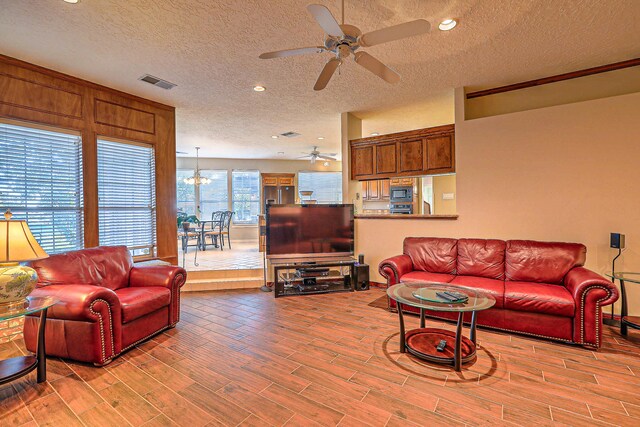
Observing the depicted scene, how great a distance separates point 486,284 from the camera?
319 centimetres

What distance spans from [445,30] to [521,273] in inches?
105

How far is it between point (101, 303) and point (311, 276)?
2661 mm

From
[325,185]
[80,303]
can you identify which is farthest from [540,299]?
[325,185]

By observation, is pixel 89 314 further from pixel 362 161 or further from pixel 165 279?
pixel 362 161

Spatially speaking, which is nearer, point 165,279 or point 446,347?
point 446,347

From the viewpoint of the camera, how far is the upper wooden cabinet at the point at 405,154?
437 cm

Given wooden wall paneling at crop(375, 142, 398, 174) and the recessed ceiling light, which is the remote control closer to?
the recessed ceiling light

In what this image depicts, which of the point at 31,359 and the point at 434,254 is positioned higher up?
the point at 434,254

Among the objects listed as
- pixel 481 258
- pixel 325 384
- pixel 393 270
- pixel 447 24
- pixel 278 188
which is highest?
pixel 447 24

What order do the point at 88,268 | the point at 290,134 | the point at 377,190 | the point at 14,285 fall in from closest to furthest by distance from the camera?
the point at 14,285 → the point at 88,268 → the point at 290,134 → the point at 377,190

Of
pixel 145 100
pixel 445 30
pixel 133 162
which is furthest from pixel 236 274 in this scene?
pixel 445 30

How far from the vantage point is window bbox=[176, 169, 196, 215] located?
8.93 metres

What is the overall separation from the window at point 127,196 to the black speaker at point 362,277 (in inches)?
124

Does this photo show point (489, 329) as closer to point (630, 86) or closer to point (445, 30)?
point (445, 30)
